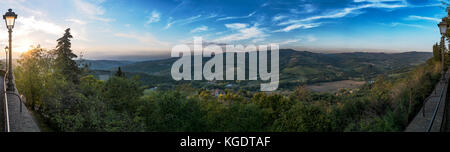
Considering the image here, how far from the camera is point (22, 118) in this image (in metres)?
8.80

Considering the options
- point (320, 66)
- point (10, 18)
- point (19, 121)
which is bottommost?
point (19, 121)

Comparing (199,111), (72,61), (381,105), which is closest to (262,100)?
(199,111)

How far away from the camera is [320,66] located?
3088 inches

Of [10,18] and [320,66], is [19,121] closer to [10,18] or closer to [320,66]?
[10,18]

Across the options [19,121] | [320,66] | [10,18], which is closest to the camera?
[19,121]

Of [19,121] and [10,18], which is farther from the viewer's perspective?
[10,18]

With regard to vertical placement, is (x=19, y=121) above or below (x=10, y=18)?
below

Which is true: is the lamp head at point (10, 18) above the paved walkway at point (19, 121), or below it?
above

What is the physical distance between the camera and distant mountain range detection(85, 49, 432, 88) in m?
65.8

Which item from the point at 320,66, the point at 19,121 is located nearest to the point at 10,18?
the point at 19,121

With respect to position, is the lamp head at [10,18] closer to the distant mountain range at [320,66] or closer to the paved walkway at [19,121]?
the paved walkway at [19,121]

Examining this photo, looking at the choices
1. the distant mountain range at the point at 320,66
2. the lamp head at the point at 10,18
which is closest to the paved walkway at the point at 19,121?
the lamp head at the point at 10,18

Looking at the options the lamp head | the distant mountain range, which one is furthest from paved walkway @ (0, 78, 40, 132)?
the distant mountain range

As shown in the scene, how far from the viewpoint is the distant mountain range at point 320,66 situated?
6575cm
